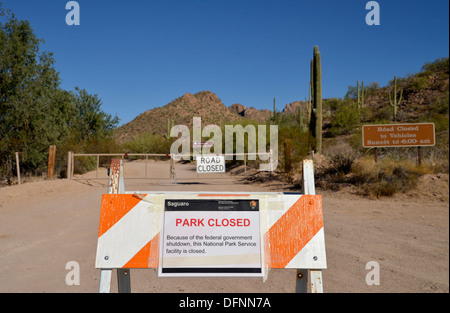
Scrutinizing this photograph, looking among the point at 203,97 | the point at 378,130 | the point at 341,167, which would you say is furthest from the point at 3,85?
the point at 203,97

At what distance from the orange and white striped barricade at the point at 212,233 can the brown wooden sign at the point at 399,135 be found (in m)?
12.3

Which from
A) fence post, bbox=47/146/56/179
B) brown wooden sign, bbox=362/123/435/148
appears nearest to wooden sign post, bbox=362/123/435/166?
brown wooden sign, bbox=362/123/435/148

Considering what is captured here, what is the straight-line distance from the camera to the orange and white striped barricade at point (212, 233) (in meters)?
2.57

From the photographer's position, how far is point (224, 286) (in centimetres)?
429

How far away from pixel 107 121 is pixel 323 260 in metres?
34.2

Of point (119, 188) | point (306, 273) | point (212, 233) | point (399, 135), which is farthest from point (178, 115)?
point (306, 273)

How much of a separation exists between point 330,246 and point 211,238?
409 cm

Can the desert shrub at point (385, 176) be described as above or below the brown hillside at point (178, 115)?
below

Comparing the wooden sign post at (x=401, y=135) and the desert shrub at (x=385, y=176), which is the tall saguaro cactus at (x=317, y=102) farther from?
the desert shrub at (x=385, y=176)

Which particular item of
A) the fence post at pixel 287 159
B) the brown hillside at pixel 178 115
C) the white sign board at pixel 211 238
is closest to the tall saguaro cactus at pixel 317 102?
the fence post at pixel 287 159

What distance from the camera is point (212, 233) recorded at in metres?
2.65

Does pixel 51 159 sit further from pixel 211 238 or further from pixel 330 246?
pixel 211 238
